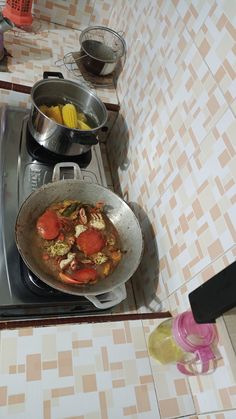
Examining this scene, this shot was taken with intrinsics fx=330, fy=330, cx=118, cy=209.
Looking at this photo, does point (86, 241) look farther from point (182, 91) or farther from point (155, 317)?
point (182, 91)

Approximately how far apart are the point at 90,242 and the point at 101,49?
0.87m

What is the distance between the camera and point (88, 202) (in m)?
1.03

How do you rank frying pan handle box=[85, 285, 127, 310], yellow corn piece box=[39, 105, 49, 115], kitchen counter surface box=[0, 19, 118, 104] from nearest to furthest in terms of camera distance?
frying pan handle box=[85, 285, 127, 310] → yellow corn piece box=[39, 105, 49, 115] → kitchen counter surface box=[0, 19, 118, 104]

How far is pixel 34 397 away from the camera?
0.67 m

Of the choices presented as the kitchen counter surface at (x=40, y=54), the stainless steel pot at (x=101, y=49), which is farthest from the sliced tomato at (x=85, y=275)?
the stainless steel pot at (x=101, y=49)

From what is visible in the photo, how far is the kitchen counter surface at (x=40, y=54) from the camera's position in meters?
1.25

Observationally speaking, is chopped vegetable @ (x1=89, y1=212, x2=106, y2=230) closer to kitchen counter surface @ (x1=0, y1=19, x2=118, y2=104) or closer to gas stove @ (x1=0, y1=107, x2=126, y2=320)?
gas stove @ (x1=0, y1=107, x2=126, y2=320)

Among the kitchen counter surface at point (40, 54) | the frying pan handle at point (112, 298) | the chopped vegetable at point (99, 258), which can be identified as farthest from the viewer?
the kitchen counter surface at point (40, 54)

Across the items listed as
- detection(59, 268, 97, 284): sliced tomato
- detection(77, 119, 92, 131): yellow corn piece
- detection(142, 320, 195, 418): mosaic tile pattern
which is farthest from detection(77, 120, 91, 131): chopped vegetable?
detection(142, 320, 195, 418): mosaic tile pattern

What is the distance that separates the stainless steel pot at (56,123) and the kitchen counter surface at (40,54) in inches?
5.6

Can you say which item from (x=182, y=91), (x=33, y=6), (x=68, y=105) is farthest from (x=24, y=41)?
(x=182, y=91)

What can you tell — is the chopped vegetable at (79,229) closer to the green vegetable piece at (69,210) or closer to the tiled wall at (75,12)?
the green vegetable piece at (69,210)

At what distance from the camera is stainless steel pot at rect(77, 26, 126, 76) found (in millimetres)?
1305

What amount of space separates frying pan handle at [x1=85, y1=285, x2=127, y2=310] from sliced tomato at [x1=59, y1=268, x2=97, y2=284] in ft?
0.18
